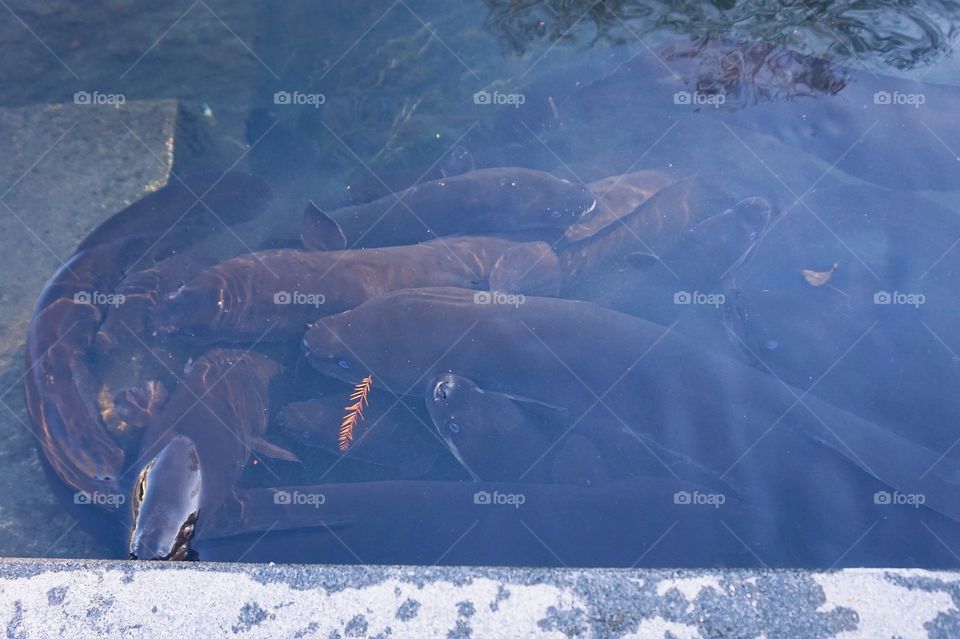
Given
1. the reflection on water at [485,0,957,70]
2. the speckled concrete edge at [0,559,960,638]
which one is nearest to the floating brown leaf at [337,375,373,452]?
the speckled concrete edge at [0,559,960,638]

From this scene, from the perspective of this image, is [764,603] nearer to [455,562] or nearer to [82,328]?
[455,562]

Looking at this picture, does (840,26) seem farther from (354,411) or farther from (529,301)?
(354,411)

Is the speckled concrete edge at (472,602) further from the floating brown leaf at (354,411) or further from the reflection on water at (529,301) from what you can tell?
the floating brown leaf at (354,411)

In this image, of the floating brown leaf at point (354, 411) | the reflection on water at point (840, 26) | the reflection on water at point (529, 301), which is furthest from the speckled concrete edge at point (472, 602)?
the reflection on water at point (840, 26)

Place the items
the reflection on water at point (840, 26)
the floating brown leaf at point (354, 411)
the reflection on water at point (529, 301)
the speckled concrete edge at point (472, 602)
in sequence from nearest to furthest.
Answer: the speckled concrete edge at point (472, 602) → the reflection on water at point (529, 301) → the floating brown leaf at point (354, 411) → the reflection on water at point (840, 26)

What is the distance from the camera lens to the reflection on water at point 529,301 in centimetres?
361

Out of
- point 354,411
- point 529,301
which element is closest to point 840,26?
point 529,301

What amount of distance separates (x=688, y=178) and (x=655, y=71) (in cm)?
109

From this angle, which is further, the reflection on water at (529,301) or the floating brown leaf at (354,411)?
the floating brown leaf at (354,411)

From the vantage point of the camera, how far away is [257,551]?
3.38m

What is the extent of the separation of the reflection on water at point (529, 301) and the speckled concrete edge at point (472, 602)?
85 centimetres

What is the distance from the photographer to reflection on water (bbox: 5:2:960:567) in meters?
3.61

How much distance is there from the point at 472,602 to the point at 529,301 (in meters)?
2.58

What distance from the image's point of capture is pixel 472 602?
7.30ft
